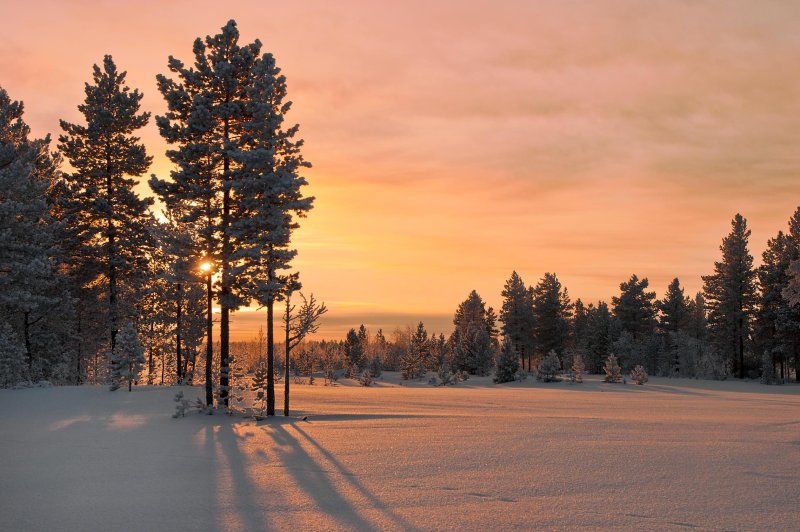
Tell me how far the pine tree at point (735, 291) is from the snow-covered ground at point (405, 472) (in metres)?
41.1

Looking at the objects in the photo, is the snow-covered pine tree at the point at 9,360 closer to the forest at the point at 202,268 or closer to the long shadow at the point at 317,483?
the forest at the point at 202,268

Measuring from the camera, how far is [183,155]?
21.2m

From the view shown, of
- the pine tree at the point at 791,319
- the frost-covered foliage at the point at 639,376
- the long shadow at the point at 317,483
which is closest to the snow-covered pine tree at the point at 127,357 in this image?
the long shadow at the point at 317,483

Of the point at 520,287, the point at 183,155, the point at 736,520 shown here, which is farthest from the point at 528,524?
the point at 520,287

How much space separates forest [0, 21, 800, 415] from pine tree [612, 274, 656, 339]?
0.62 ft

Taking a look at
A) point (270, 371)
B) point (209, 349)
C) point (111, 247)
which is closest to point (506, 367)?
point (270, 371)

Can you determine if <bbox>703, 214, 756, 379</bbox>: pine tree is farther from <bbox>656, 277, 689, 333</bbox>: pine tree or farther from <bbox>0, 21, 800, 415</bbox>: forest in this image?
<bbox>656, 277, 689, 333</bbox>: pine tree

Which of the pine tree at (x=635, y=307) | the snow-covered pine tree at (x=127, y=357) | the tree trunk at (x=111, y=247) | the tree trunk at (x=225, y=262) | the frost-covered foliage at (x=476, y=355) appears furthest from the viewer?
the pine tree at (x=635, y=307)

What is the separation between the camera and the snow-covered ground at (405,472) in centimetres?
780

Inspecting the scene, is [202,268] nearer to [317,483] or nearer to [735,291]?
[317,483]

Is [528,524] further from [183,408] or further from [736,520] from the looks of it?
[183,408]

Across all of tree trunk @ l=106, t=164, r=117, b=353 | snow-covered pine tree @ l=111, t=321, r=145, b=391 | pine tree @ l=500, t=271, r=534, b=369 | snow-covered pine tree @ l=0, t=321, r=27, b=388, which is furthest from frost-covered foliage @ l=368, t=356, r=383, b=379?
snow-covered pine tree @ l=111, t=321, r=145, b=391

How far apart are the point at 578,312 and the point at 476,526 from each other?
9270 cm

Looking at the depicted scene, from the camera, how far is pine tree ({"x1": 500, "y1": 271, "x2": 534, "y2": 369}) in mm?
72250
